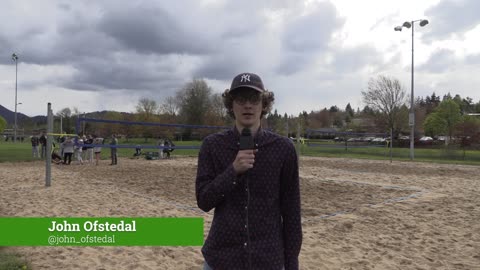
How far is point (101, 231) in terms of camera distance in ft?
15.7

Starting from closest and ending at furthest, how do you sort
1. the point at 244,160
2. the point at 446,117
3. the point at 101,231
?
the point at 244,160 → the point at 101,231 → the point at 446,117

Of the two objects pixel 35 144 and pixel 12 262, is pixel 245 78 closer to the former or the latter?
pixel 12 262

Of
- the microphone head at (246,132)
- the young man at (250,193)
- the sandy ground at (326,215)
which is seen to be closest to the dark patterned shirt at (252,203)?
the young man at (250,193)

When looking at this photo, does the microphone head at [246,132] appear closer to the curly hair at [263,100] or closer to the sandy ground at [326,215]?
the curly hair at [263,100]

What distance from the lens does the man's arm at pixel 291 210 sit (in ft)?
5.61

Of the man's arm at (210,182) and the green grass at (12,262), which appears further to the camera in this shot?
the green grass at (12,262)

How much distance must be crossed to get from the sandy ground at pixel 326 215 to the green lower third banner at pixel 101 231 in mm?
196

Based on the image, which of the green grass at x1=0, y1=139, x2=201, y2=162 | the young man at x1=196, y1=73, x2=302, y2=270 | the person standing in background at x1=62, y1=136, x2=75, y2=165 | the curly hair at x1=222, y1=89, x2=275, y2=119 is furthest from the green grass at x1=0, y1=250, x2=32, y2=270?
the person standing in background at x1=62, y1=136, x2=75, y2=165

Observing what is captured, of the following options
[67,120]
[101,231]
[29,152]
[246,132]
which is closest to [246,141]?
[246,132]

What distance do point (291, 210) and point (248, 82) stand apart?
0.61m

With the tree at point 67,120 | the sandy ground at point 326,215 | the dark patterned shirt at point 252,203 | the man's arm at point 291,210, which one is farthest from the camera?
the tree at point 67,120

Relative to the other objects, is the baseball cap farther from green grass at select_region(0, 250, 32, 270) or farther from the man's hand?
green grass at select_region(0, 250, 32, 270)

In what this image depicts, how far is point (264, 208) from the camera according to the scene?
166 centimetres

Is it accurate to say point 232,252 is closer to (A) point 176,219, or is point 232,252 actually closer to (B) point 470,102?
(A) point 176,219
